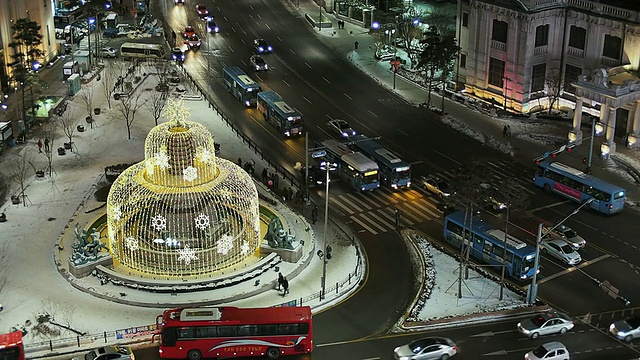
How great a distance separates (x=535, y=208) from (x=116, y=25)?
281ft

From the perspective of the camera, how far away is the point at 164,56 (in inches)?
5276

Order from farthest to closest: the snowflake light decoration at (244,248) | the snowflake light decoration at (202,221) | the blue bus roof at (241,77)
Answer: the blue bus roof at (241,77), the snowflake light decoration at (244,248), the snowflake light decoration at (202,221)

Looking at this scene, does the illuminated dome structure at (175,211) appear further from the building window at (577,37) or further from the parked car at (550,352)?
the building window at (577,37)

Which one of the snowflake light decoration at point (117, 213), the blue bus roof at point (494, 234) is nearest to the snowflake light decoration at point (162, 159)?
the snowflake light decoration at point (117, 213)

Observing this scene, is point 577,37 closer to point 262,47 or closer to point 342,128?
point 342,128

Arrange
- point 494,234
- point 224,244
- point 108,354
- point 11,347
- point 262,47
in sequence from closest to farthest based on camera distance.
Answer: point 11,347, point 108,354, point 224,244, point 494,234, point 262,47

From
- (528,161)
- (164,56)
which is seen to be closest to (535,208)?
(528,161)

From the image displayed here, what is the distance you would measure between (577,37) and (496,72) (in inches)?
418

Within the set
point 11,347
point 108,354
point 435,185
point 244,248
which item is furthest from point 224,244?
point 435,185

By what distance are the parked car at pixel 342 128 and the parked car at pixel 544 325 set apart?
41095 mm

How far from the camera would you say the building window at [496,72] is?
377 ft

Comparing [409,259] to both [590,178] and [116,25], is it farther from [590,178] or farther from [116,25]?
[116,25]

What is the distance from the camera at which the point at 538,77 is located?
114188 mm

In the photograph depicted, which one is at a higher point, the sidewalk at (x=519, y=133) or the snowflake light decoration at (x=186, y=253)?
the snowflake light decoration at (x=186, y=253)
